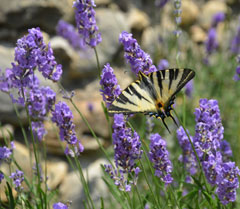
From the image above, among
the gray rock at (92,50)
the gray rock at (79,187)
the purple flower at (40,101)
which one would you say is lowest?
the purple flower at (40,101)

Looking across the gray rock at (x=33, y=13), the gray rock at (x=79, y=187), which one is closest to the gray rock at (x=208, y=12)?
the gray rock at (x=33, y=13)

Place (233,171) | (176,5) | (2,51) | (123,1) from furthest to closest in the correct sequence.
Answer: (123,1) → (2,51) → (176,5) → (233,171)

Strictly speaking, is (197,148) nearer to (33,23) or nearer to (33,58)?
(33,58)

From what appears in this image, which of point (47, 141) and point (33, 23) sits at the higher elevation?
point (33, 23)

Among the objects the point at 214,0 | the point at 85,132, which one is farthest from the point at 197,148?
the point at 214,0

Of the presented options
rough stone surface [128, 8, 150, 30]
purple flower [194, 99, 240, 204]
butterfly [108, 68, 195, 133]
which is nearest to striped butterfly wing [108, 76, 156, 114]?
butterfly [108, 68, 195, 133]

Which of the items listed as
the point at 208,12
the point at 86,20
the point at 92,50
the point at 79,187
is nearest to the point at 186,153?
the point at 86,20

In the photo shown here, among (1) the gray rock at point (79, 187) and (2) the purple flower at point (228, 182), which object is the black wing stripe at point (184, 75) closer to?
(2) the purple flower at point (228, 182)
